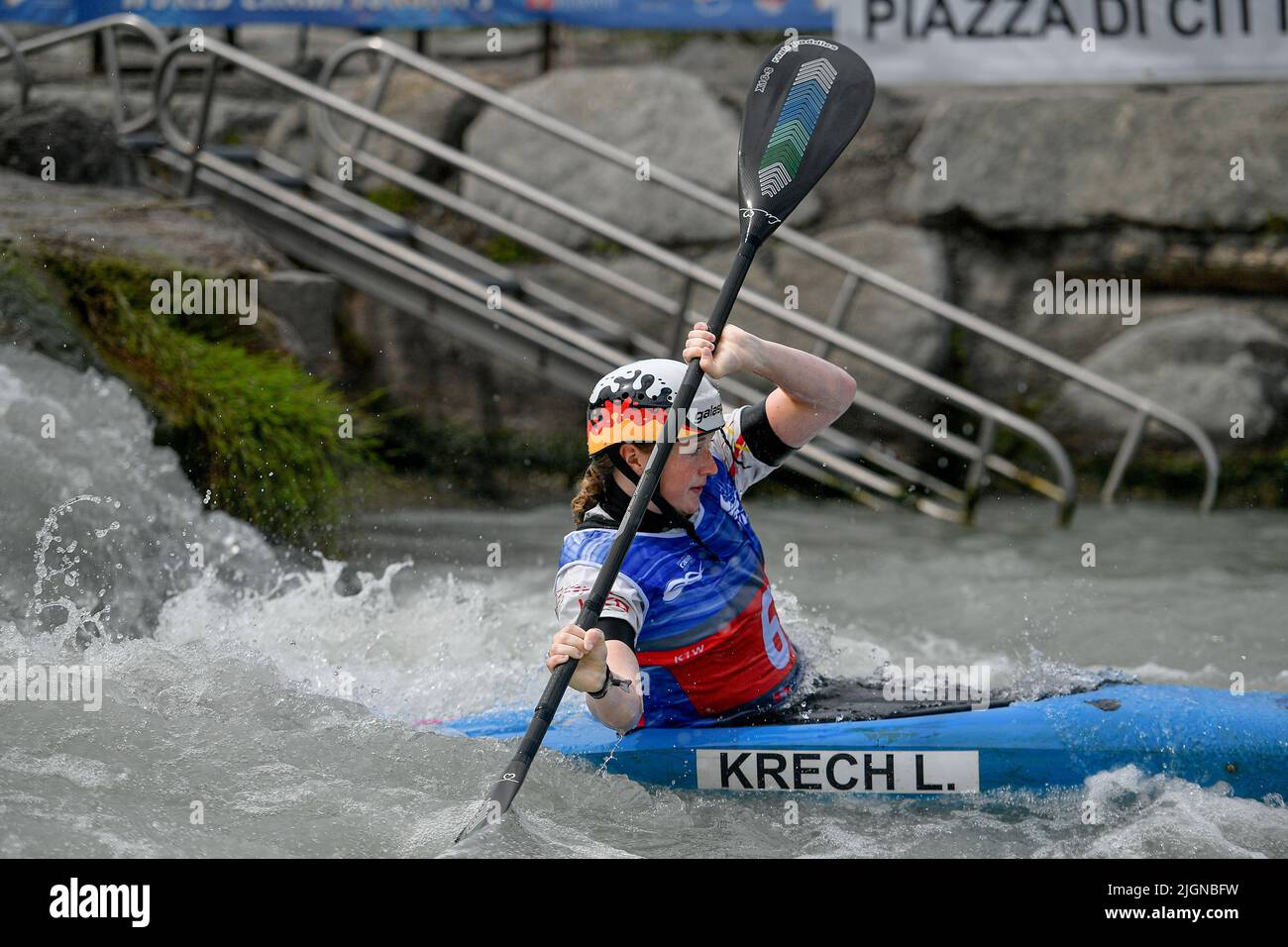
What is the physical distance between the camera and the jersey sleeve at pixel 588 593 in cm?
318

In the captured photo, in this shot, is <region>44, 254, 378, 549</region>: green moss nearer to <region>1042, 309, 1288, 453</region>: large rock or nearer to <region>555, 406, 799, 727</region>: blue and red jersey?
<region>555, 406, 799, 727</region>: blue and red jersey

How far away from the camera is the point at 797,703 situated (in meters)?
3.59

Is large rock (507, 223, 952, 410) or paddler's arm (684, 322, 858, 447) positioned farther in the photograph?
large rock (507, 223, 952, 410)

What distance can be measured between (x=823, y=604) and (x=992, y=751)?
248cm

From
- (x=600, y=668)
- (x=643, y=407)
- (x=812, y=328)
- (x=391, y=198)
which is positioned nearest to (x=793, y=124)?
(x=643, y=407)

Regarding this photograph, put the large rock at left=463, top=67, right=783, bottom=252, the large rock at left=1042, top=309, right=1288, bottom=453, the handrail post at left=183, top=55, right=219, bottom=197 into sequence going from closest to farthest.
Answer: the handrail post at left=183, top=55, right=219, bottom=197
the large rock at left=1042, top=309, right=1288, bottom=453
the large rock at left=463, top=67, right=783, bottom=252

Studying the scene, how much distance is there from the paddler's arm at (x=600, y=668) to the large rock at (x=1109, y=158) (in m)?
5.53

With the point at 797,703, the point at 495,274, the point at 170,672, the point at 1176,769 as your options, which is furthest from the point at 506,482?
the point at 1176,769

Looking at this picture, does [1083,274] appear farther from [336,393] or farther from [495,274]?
[336,393]

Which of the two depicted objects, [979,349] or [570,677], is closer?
[570,677]

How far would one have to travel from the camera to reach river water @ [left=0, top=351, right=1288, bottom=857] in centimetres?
326

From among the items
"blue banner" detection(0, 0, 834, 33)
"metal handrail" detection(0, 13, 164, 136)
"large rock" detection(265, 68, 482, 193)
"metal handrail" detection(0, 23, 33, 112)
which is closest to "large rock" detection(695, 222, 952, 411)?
"blue banner" detection(0, 0, 834, 33)

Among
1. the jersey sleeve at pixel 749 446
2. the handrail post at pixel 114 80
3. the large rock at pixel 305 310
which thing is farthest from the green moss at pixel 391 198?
the jersey sleeve at pixel 749 446

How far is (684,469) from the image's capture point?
3285mm
